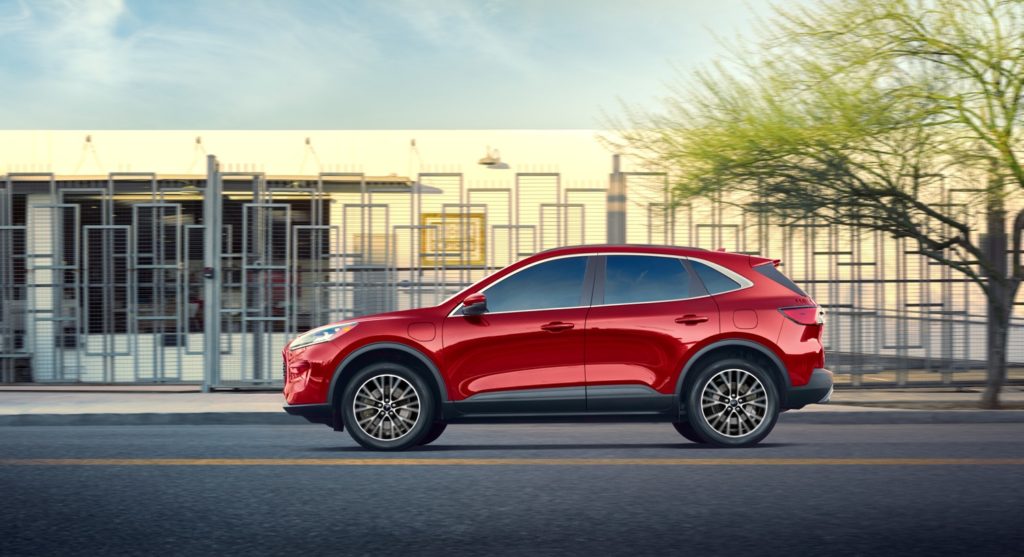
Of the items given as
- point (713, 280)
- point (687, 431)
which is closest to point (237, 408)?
point (687, 431)

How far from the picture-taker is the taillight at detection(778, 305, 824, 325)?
375 inches

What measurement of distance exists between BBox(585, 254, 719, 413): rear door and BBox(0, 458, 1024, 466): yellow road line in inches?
22.7

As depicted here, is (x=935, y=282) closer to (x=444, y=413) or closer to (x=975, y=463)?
(x=975, y=463)

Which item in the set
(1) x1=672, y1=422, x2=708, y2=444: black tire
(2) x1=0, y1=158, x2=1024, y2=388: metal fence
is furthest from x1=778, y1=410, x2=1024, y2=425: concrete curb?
(2) x1=0, y1=158, x2=1024, y2=388: metal fence

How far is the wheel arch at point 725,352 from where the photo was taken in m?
9.34

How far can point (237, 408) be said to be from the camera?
12922mm

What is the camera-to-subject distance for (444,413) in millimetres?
9359

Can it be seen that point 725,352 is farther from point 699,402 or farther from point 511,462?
point 511,462

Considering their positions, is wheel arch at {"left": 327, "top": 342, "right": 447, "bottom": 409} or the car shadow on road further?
the car shadow on road

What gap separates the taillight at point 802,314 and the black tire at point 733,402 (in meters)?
0.47

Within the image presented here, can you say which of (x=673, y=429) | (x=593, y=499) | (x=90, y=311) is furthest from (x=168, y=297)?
(x=593, y=499)

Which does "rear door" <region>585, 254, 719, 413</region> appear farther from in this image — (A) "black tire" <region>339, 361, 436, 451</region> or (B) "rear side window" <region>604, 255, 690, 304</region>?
(A) "black tire" <region>339, 361, 436, 451</region>

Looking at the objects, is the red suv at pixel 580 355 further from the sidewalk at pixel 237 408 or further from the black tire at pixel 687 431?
the sidewalk at pixel 237 408

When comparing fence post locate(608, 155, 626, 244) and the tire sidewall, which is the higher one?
fence post locate(608, 155, 626, 244)
